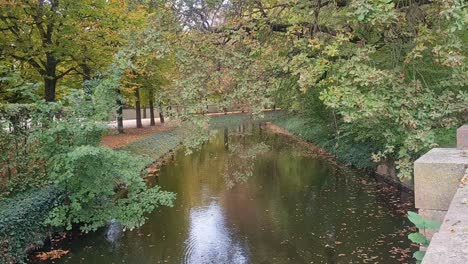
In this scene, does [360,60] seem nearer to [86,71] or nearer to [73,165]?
[73,165]

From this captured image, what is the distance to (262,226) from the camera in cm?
921

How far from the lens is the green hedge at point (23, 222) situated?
21.8 ft

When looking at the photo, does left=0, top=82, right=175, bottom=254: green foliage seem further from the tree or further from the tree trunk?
the tree trunk

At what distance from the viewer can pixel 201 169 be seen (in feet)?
55.7

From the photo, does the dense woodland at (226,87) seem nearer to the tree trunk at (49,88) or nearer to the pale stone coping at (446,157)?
the pale stone coping at (446,157)

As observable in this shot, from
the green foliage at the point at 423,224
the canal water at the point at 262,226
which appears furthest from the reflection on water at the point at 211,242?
the green foliage at the point at 423,224

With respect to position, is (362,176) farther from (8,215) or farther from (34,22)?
(34,22)

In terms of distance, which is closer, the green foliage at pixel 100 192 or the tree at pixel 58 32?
the green foliage at pixel 100 192

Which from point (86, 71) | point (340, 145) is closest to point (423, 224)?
point (340, 145)

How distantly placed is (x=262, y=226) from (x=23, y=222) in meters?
4.68

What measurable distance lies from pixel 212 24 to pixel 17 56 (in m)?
8.61

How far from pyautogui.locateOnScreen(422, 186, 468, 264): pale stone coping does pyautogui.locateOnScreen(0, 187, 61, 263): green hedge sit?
6301 millimetres

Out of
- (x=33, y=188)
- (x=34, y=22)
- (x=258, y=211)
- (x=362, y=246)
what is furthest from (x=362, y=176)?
(x=34, y=22)

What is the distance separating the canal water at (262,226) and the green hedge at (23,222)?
2.06 feet
